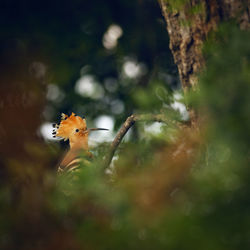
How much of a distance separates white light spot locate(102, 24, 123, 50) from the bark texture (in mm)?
1642

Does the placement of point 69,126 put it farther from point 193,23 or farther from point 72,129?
point 193,23

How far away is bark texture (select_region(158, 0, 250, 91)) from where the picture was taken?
6.33 feet

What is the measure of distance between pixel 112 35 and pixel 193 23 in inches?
76.7

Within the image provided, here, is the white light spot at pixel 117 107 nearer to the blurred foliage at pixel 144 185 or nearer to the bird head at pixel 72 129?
the bird head at pixel 72 129

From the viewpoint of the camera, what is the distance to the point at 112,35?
3.92m

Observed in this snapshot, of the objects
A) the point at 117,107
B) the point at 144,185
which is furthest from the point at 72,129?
Result: the point at 144,185

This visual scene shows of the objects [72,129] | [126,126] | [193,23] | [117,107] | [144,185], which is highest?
[117,107]

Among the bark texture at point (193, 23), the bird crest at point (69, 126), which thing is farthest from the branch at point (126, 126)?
the bird crest at point (69, 126)

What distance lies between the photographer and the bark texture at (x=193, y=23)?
6.33 ft

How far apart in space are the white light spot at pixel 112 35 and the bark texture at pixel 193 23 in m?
1.64

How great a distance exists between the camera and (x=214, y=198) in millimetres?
1061

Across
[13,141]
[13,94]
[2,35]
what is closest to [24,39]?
[2,35]

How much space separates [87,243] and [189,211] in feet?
1.09

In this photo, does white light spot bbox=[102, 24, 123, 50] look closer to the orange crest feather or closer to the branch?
the orange crest feather
